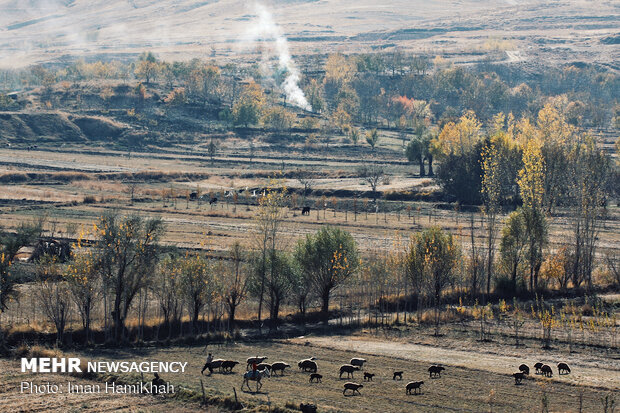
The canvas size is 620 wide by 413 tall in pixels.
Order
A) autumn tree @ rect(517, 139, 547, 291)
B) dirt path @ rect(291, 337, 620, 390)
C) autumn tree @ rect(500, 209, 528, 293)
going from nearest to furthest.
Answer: dirt path @ rect(291, 337, 620, 390) < autumn tree @ rect(517, 139, 547, 291) < autumn tree @ rect(500, 209, 528, 293)

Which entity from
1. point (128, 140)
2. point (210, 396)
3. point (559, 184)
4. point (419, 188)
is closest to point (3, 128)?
point (128, 140)

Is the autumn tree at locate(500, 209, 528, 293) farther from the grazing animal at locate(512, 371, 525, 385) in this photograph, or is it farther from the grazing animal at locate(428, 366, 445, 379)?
the grazing animal at locate(512, 371, 525, 385)

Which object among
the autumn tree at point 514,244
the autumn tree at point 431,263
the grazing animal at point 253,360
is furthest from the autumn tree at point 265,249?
the autumn tree at point 514,244

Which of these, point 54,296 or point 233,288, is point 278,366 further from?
point 54,296

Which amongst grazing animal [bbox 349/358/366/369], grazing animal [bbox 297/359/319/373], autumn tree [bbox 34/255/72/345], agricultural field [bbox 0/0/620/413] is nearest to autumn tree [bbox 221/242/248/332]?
agricultural field [bbox 0/0/620/413]

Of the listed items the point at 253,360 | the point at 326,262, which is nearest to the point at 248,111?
the point at 326,262

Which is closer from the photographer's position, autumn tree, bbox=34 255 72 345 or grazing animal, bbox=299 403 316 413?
grazing animal, bbox=299 403 316 413
